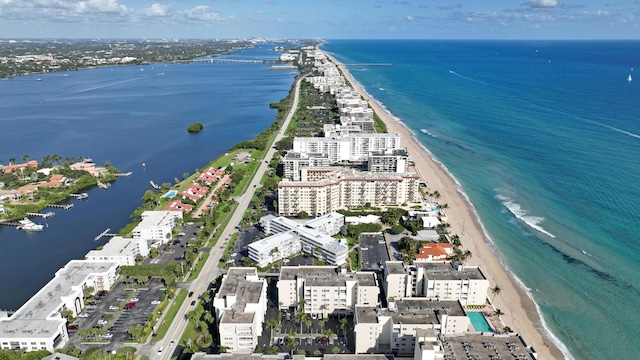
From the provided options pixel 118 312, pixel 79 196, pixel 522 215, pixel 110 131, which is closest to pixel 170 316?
pixel 118 312

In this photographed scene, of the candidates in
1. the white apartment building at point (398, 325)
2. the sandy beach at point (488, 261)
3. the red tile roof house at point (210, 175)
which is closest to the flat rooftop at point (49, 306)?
the white apartment building at point (398, 325)

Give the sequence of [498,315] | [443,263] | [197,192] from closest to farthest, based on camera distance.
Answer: [498,315], [443,263], [197,192]

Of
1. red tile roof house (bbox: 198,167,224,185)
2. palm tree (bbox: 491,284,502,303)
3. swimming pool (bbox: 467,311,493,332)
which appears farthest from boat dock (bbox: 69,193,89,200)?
palm tree (bbox: 491,284,502,303)

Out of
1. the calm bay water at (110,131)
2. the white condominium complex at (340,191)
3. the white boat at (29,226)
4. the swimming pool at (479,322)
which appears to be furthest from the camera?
the white condominium complex at (340,191)

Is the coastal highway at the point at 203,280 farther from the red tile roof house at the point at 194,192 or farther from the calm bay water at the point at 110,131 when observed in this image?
the calm bay water at the point at 110,131

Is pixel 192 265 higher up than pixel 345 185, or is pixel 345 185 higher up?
pixel 345 185

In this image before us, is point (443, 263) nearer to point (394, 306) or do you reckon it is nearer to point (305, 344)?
point (394, 306)

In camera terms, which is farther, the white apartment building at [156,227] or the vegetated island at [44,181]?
the vegetated island at [44,181]

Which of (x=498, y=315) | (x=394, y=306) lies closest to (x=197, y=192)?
(x=394, y=306)
